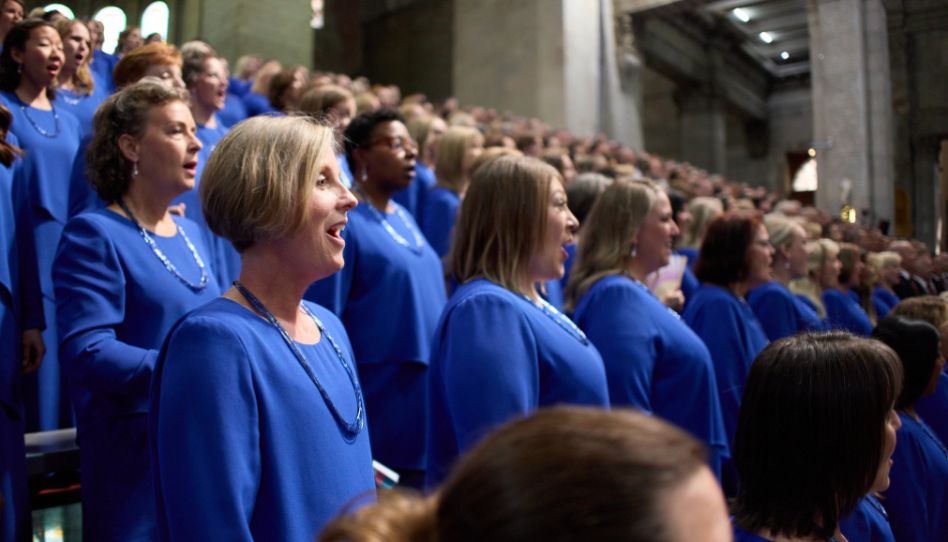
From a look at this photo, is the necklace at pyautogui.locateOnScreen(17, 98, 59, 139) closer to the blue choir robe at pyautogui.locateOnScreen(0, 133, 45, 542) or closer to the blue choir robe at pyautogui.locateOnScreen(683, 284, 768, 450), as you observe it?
the blue choir robe at pyautogui.locateOnScreen(0, 133, 45, 542)

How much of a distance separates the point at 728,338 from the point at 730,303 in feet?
0.56

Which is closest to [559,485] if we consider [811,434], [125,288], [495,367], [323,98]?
[811,434]

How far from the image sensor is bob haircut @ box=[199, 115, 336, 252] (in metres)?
1.89

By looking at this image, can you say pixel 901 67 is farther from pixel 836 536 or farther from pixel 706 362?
pixel 836 536

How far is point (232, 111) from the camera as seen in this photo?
6.25 meters

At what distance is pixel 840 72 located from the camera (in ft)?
38.7

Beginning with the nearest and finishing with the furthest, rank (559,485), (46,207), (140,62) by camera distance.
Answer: (559,485), (46,207), (140,62)

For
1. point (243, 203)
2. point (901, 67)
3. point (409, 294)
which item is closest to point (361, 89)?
point (901, 67)

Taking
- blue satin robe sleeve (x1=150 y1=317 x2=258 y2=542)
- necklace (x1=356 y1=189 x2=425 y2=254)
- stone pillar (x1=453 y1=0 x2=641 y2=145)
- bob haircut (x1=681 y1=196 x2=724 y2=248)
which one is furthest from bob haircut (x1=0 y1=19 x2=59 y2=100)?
stone pillar (x1=453 y1=0 x2=641 y2=145)

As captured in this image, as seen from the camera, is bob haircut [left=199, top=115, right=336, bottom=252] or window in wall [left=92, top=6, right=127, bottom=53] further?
window in wall [left=92, top=6, right=127, bottom=53]

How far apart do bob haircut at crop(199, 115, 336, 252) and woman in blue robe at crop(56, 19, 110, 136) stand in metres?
2.76

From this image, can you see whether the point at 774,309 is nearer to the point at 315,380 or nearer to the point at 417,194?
the point at 417,194

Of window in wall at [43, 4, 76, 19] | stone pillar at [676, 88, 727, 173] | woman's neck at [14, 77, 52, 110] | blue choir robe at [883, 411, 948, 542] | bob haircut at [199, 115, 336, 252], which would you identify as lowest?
blue choir robe at [883, 411, 948, 542]

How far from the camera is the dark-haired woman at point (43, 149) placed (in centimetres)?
351
